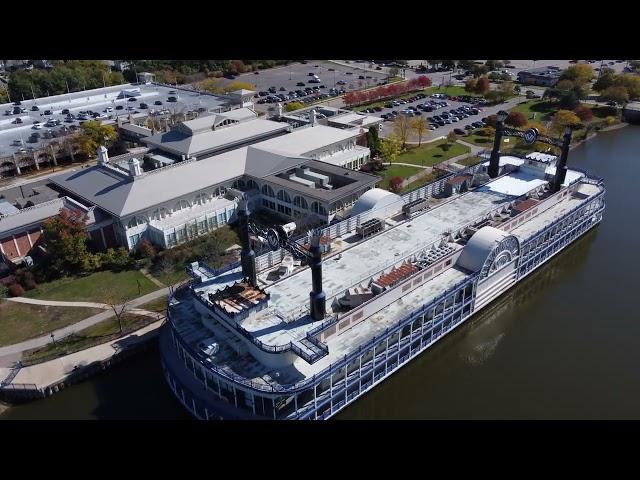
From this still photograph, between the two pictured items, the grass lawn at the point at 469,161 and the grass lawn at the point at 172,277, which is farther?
the grass lawn at the point at 469,161

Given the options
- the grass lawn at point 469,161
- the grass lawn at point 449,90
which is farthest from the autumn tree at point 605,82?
the grass lawn at point 469,161

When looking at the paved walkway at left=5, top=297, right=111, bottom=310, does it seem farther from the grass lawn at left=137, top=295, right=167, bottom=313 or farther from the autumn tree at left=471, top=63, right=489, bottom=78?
the autumn tree at left=471, top=63, right=489, bottom=78

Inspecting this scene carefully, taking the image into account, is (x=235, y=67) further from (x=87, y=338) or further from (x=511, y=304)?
(x=511, y=304)

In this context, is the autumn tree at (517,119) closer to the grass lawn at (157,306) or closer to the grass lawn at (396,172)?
the grass lawn at (396,172)

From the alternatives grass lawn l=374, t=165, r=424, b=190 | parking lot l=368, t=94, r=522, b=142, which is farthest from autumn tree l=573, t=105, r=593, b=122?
grass lawn l=374, t=165, r=424, b=190

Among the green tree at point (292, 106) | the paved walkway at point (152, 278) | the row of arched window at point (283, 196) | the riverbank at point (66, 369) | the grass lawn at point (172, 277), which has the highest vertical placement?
the green tree at point (292, 106)

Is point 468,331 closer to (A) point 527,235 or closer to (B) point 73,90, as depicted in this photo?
(A) point 527,235

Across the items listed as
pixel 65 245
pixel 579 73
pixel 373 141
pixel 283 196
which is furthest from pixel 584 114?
pixel 65 245
